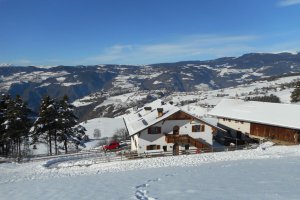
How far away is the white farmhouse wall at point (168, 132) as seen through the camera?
50628 millimetres

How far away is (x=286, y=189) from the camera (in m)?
23.9

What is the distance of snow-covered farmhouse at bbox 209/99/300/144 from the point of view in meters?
53.9

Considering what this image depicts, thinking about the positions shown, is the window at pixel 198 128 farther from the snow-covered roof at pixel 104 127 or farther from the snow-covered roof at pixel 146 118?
the snow-covered roof at pixel 104 127

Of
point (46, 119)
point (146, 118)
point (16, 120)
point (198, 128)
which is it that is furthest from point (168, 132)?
point (16, 120)

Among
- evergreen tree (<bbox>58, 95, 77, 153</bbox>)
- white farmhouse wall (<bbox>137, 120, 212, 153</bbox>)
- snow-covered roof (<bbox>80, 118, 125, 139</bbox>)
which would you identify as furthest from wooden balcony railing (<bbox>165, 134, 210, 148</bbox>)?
snow-covered roof (<bbox>80, 118, 125, 139</bbox>)

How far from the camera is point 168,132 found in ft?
169

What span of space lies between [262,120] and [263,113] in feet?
8.76

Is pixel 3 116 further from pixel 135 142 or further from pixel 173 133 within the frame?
pixel 173 133

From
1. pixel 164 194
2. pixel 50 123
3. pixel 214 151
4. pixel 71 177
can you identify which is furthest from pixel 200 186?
pixel 50 123

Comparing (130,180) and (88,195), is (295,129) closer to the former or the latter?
(130,180)

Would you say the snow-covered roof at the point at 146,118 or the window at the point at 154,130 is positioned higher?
the snow-covered roof at the point at 146,118

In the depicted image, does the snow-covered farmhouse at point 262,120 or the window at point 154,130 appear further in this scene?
the snow-covered farmhouse at point 262,120

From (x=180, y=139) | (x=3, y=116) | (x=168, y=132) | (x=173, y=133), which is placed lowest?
(x=180, y=139)

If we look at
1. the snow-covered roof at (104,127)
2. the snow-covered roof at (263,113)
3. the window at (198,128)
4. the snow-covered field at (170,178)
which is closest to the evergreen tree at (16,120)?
the snow-covered field at (170,178)
